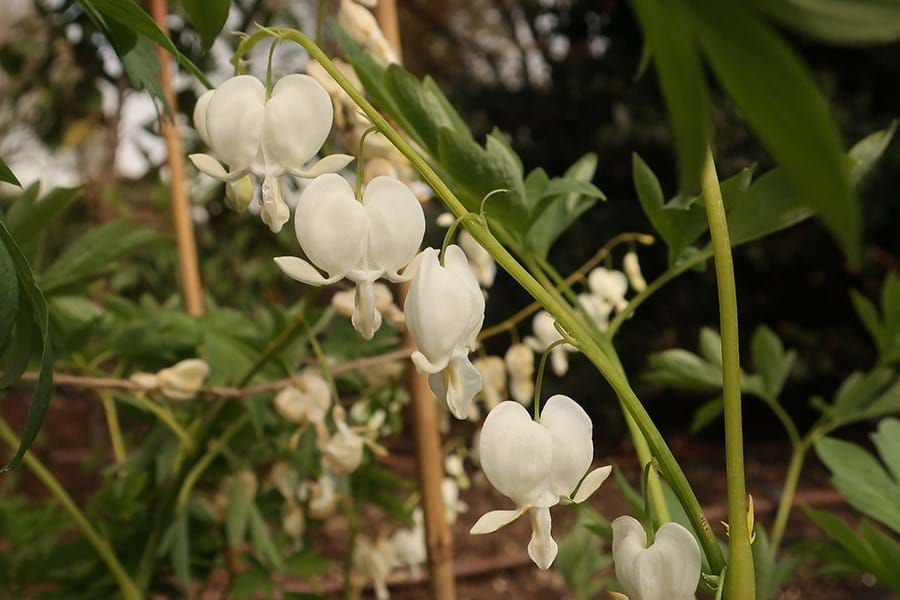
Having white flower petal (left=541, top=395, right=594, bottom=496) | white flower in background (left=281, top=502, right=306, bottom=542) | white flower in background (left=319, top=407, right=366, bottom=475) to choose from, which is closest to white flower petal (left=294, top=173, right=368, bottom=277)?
white flower petal (left=541, top=395, right=594, bottom=496)

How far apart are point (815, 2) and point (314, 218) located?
21cm

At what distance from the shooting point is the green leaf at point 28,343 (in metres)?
0.35

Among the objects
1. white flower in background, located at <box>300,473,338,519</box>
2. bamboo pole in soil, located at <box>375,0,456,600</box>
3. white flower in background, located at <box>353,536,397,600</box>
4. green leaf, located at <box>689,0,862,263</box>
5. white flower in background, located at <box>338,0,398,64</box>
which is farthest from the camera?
white flower in background, located at <box>353,536,397,600</box>

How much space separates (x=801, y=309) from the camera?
10.7 feet

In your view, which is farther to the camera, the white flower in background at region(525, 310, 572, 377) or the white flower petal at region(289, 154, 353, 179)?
the white flower in background at region(525, 310, 572, 377)

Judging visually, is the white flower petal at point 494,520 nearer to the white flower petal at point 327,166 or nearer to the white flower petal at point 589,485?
the white flower petal at point 589,485

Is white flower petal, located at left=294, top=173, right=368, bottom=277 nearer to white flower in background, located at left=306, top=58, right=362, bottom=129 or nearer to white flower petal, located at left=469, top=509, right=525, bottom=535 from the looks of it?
white flower petal, located at left=469, top=509, right=525, bottom=535

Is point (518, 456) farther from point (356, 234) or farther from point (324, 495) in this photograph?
point (324, 495)

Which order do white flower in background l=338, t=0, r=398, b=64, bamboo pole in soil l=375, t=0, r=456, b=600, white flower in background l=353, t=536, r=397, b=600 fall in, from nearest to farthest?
white flower in background l=338, t=0, r=398, b=64
bamboo pole in soil l=375, t=0, r=456, b=600
white flower in background l=353, t=536, r=397, b=600

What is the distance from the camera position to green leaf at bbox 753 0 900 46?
7.2 inches

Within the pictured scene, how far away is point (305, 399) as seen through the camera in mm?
739

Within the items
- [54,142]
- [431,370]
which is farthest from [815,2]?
[54,142]

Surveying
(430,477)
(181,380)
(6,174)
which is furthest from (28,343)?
(430,477)

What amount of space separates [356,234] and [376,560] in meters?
0.80
